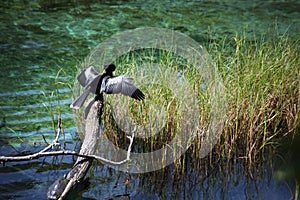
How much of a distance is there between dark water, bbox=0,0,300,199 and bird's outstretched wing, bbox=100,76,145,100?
0.73m

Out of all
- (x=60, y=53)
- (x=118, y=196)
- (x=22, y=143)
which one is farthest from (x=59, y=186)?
(x=60, y=53)

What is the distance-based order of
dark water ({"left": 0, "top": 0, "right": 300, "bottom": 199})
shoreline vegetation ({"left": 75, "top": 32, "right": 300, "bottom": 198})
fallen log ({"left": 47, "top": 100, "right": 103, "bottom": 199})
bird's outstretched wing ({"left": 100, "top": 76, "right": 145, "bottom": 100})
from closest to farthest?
bird's outstretched wing ({"left": 100, "top": 76, "right": 145, "bottom": 100}) → fallen log ({"left": 47, "top": 100, "right": 103, "bottom": 199}) → dark water ({"left": 0, "top": 0, "right": 300, "bottom": 199}) → shoreline vegetation ({"left": 75, "top": 32, "right": 300, "bottom": 198})

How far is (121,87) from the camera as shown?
2869 millimetres

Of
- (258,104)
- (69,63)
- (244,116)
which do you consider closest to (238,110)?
(244,116)

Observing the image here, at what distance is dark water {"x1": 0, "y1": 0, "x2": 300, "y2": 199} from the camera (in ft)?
10.7

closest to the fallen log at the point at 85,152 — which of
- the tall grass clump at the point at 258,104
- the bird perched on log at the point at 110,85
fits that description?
the bird perched on log at the point at 110,85

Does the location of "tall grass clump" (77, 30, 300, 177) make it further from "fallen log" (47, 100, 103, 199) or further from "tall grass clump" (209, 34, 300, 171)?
"fallen log" (47, 100, 103, 199)

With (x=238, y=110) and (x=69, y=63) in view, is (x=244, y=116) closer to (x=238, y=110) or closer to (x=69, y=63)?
(x=238, y=110)

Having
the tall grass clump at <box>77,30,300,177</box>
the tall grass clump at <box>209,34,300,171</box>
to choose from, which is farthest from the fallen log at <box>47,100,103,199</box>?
the tall grass clump at <box>209,34,300,171</box>

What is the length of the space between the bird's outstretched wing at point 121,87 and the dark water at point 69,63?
73cm

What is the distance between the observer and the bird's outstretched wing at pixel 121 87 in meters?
2.85

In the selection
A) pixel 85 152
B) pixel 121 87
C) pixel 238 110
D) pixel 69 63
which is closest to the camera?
pixel 121 87

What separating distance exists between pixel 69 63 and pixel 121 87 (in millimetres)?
3120

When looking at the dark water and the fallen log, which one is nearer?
the fallen log
